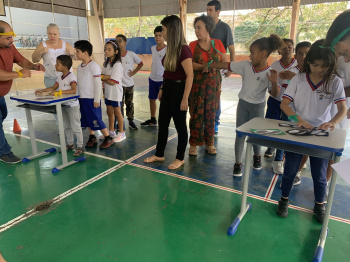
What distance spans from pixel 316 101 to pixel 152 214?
1595mm

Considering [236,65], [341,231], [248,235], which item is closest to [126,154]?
[236,65]

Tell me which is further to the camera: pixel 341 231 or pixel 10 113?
pixel 10 113

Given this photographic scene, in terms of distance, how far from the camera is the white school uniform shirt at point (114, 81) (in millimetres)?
3717

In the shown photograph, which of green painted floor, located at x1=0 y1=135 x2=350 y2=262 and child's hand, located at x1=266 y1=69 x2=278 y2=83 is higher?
child's hand, located at x1=266 y1=69 x2=278 y2=83

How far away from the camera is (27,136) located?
4.24 metres

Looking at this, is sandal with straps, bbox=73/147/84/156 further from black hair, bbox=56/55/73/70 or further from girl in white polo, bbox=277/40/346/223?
girl in white polo, bbox=277/40/346/223

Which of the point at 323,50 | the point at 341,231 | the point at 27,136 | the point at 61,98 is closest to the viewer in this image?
the point at 323,50

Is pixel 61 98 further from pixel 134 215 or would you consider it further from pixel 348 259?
pixel 348 259

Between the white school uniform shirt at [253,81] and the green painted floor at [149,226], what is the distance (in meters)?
1.02

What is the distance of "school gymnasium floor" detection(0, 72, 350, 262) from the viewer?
182 centimetres

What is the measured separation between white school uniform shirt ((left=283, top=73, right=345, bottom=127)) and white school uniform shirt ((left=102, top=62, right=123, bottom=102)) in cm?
237

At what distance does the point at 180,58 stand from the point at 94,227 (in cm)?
178

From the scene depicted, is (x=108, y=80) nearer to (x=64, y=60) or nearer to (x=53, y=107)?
(x=64, y=60)

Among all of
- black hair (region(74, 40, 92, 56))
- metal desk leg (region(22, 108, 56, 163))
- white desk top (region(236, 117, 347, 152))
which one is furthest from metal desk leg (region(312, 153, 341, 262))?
metal desk leg (region(22, 108, 56, 163))
